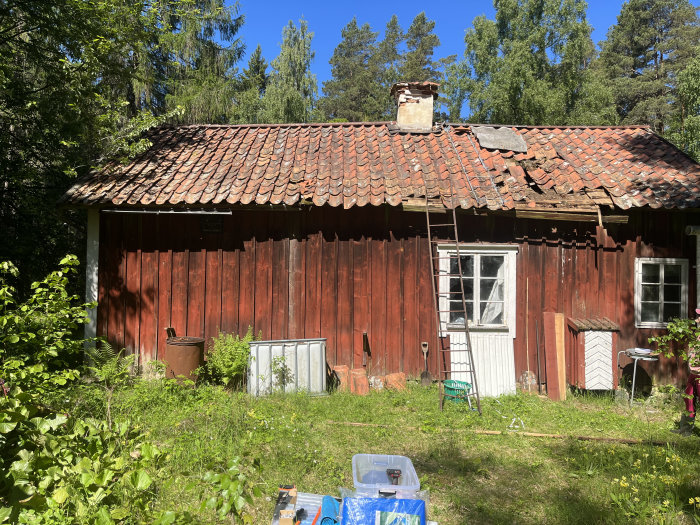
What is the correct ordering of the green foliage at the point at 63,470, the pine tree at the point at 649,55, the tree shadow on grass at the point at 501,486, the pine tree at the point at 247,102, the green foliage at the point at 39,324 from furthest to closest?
the pine tree at the point at 649,55 < the pine tree at the point at 247,102 < the green foliage at the point at 39,324 < the tree shadow on grass at the point at 501,486 < the green foliage at the point at 63,470

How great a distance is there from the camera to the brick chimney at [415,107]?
10750 mm

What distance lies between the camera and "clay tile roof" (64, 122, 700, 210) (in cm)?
799

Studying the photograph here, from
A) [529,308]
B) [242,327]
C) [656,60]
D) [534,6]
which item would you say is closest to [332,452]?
[242,327]

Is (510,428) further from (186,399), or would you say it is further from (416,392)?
(186,399)

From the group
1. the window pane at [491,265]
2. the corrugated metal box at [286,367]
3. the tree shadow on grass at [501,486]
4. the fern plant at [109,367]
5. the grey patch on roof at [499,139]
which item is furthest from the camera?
the grey patch on roof at [499,139]

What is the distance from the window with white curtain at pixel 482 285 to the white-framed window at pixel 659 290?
2348mm

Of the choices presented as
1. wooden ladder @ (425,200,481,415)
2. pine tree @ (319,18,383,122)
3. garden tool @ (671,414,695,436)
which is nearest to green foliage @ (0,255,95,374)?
wooden ladder @ (425,200,481,415)

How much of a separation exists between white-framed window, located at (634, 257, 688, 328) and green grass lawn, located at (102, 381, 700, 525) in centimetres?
150

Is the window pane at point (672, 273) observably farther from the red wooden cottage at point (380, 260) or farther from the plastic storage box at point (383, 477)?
the plastic storage box at point (383, 477)

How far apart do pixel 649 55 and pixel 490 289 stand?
97.3 ft

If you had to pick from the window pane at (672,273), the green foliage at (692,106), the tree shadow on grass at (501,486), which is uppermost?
the green foliage at (692,106)

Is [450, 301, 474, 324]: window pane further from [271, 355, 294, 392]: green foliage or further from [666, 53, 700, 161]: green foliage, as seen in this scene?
[666, 53, 700, 161]: green foliage

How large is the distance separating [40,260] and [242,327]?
5.28 meters

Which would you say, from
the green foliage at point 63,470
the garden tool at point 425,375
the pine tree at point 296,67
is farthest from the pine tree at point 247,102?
the green foliage at point 63,470
